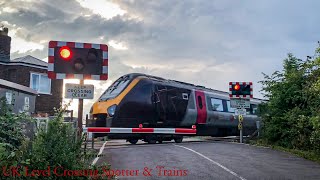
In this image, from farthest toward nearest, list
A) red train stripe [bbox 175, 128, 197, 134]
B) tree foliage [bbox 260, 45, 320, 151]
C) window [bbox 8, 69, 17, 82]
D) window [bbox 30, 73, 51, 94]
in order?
window [bbox 30, 73, 51, 94], window [bbox 8, 69, 17, 82], red train stripe [bbox 175, 128, 197, 134], tree foliage [bbox 260, 45, 320, 151]

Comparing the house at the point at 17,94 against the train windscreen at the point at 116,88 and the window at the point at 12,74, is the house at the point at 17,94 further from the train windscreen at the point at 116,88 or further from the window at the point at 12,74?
the window at the point at 12,74

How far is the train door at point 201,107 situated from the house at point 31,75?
47.6 ft

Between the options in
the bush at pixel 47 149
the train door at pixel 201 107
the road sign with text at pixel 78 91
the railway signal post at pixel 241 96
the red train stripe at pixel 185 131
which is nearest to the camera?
the bush at pixel 47 149

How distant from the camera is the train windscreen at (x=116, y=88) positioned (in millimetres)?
19391

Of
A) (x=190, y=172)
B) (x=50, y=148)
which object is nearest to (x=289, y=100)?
(x=190, y=172)

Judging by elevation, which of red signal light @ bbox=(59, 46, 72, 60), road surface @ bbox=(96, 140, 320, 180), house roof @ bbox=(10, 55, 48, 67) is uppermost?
house roof @ bbox=(10, 55, 48, 67)

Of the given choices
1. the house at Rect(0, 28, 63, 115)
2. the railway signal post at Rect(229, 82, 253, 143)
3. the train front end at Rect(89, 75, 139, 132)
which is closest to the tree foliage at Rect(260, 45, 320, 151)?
the railway signal post at Rect(229, 82, 253, 143)

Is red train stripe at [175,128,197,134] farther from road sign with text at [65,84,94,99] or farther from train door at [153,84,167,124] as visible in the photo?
road sign with text at [65,84,94,99]

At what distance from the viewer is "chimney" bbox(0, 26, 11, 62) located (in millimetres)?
33500

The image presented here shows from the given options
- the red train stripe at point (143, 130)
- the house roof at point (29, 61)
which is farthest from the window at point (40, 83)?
the red train stripe at point (143, 130)

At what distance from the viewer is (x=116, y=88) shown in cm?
1988

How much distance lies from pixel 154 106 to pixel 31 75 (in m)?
17.4

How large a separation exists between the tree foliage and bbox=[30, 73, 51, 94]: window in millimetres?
20032

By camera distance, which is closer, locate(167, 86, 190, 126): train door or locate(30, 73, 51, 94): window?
locate(167, 86, 190, 126): train door
